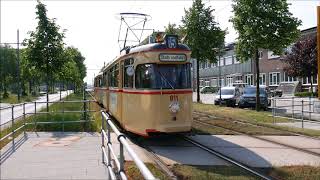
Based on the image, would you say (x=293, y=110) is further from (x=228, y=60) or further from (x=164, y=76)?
(x=228, y=60)

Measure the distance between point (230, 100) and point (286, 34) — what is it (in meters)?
10.9

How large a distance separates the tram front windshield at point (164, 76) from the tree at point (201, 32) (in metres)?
24.9

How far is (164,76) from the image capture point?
13758mm

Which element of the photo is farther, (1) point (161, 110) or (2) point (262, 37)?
(2) point (262, 37)

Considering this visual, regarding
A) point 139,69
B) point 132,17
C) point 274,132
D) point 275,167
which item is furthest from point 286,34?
point 275,167

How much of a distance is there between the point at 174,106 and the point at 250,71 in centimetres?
5624

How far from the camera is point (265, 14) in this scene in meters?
28.4

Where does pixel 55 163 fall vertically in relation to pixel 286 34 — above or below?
below

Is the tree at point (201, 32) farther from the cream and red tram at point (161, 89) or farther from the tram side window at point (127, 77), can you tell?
the cream and red tram at point (161, 89)

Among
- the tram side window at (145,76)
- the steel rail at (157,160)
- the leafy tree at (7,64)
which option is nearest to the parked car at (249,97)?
the steel rail at (157,160)

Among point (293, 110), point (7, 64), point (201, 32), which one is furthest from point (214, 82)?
point (293, 110)

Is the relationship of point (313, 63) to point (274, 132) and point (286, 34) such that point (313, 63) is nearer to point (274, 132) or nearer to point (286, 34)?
point (286, 34)

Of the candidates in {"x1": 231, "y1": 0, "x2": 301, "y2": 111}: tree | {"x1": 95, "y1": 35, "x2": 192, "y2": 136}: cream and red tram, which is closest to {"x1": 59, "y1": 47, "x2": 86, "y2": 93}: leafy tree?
{"x1": 231, "y1": 0, "x2": 301, "y2": 111}: tree

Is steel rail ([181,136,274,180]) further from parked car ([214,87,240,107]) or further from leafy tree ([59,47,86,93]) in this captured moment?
parked car ([214,87,240,107])
